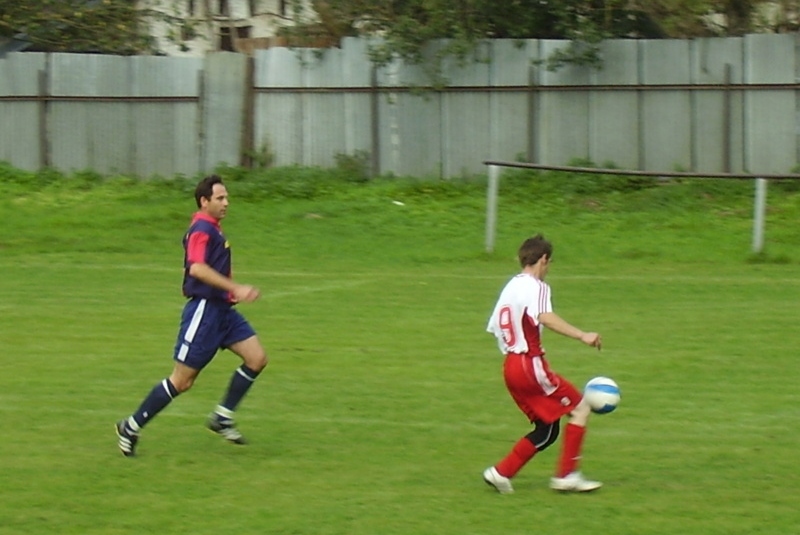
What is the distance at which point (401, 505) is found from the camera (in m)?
6.79

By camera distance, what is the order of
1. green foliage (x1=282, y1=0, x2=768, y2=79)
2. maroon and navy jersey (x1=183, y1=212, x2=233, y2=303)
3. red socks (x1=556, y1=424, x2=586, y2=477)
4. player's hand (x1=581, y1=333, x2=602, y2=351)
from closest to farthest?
player's hand (x1=581, y1=333, x2=602, y2=351) → red socks (x1=556, y1=424, x2=586, y2=477) → maroon and navy jersey (x1=183, y1=212, x2=233, y2=303) → green foliage (x1=282, y1=0, x2=768, y2=79)

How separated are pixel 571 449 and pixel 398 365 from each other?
3.95 metres

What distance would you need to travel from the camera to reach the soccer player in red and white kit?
6.78m

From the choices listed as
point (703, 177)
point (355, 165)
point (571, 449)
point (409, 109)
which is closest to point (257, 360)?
point (571, 449)

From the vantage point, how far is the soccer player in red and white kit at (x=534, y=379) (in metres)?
6.78

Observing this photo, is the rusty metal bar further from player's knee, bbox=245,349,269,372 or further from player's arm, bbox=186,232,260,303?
player's arm, bbox=186,232,260,303

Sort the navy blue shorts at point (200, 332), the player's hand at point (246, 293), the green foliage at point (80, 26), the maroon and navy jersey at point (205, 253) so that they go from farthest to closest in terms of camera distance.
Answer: the green foliage at point (80, 26) < the navy blue shorts at point (200, 332) < the maroon and navy jersey at point (205, 253) < the player's hand at point (246, 293)

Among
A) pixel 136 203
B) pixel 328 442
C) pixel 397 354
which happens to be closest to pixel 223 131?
pixel 136 203

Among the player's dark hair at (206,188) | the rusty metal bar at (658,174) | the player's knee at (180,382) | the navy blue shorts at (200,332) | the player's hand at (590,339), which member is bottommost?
the player's knee at (180,382)

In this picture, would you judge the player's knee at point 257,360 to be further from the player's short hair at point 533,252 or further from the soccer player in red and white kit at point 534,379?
the player's short hair at point 533,252

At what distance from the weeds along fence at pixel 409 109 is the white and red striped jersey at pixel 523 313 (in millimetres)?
14196

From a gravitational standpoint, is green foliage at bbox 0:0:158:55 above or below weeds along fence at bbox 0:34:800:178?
above

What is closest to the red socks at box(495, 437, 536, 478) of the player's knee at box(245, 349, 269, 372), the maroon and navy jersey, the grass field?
the grass field

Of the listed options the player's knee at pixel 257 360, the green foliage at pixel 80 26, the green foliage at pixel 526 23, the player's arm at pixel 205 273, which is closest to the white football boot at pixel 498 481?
the player's arm at pixel 205 273
